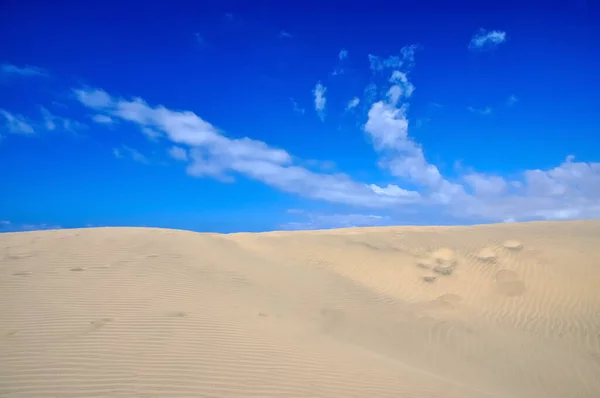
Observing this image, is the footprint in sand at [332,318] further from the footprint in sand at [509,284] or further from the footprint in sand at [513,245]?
the footprint in sand at [513,245]

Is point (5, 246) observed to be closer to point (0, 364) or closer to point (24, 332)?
point (24, 332)

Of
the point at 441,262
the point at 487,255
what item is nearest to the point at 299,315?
the point at 441,262

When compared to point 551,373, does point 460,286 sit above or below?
above

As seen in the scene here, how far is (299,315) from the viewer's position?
9492 mm

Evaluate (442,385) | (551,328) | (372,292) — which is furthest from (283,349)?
(551,328)

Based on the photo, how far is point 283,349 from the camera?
6.43 metres

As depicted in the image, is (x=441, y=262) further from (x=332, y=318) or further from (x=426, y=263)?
(x=332, y=318)

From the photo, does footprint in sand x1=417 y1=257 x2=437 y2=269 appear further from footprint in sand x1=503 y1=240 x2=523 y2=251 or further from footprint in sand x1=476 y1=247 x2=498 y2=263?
footprint in sand x1=503 y1=240 x2=523 y2=251

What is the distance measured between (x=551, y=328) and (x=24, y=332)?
44.0 feet

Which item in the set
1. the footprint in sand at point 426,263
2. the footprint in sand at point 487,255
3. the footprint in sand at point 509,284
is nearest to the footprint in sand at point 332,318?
the footprint in sand at point 426,263

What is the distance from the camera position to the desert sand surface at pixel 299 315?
5188 mm

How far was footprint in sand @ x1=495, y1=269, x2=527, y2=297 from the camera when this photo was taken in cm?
1364

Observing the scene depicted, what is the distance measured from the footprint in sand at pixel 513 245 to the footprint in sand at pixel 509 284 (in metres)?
2.23

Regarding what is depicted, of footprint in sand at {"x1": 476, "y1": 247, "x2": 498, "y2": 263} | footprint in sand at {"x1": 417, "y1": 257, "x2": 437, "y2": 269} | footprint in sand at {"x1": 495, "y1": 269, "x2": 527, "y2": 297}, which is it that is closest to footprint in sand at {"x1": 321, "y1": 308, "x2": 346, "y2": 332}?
footprint in sand at {"x1": 417, "y1": 257, "x2": 437, "y2": 269}
